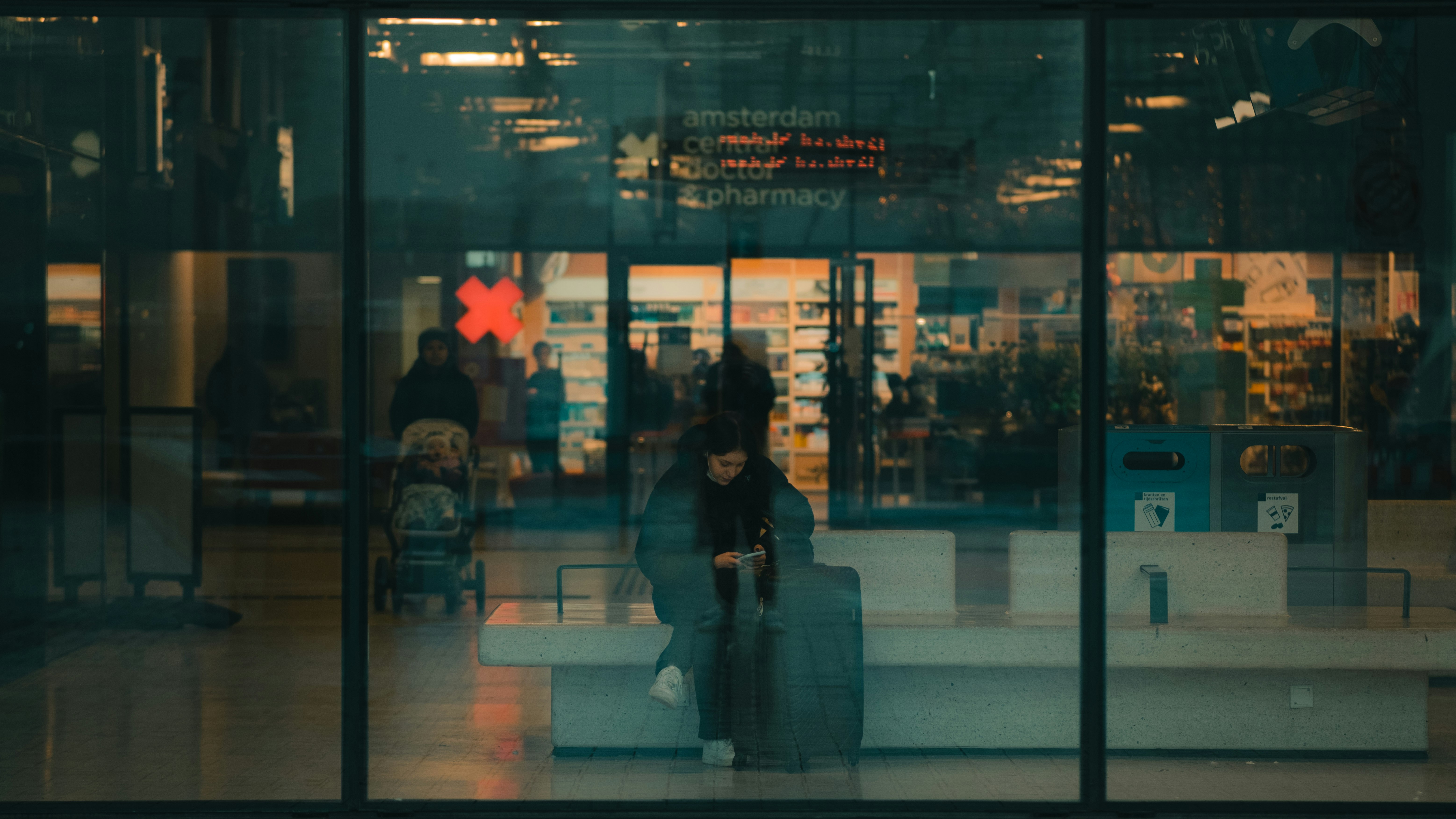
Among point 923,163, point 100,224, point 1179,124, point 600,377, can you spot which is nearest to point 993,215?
point 923,163

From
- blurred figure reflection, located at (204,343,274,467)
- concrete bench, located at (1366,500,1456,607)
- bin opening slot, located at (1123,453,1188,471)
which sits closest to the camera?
bin opening slot, located at (1123,453,1188,471)

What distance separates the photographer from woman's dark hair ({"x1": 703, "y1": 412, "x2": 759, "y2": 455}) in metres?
4.81

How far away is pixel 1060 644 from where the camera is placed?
4660mm

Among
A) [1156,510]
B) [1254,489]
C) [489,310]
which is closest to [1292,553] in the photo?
[1254,489]

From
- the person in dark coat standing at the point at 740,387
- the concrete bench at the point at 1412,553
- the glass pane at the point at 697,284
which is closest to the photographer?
the concrete bench at the point at 1412,553

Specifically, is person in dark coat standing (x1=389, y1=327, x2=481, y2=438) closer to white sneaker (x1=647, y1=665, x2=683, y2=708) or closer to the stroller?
the stroller

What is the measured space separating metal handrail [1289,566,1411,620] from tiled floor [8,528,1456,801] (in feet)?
1.64

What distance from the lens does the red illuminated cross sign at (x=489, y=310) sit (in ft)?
37.0

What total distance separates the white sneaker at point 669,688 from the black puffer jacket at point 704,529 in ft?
0.65

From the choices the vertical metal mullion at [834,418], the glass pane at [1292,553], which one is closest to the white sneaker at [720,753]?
the glass pane at [1292,553]

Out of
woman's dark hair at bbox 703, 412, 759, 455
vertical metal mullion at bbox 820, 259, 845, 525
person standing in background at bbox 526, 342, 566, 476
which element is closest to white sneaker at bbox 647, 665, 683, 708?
woman's dark hair at bbox 703, 412, 759, 455

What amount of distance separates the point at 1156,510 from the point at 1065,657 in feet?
3.96

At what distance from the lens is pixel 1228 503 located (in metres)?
5.61

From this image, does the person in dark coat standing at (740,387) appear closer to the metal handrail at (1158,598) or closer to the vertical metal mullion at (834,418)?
the vertical metal mullion at (834,418)
